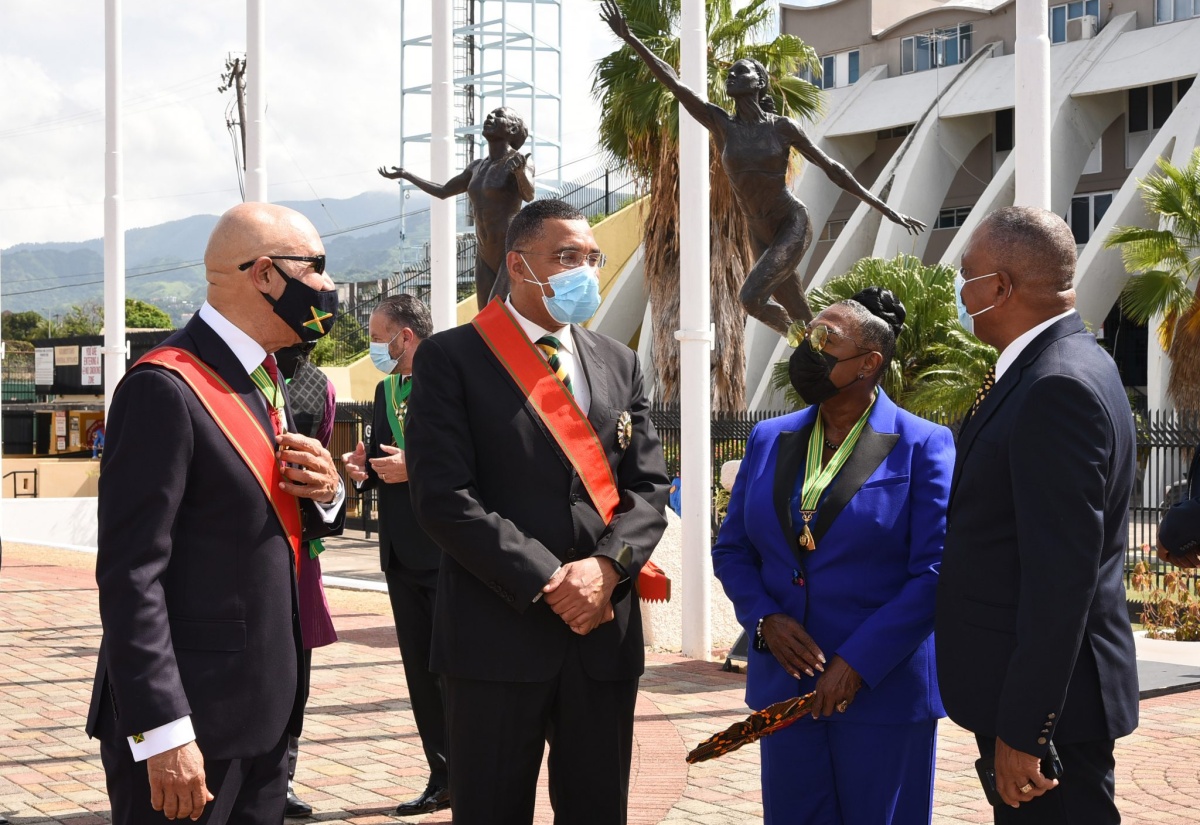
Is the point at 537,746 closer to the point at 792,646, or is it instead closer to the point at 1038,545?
the point at 792,646

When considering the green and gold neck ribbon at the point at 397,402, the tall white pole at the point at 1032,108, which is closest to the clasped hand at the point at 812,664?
the green and gold neck ribbon at the point at 397,402

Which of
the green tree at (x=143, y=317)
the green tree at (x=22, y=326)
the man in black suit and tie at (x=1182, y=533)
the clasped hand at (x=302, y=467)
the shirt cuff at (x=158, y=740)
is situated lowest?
the shirt cuff at (x=158, y=740)

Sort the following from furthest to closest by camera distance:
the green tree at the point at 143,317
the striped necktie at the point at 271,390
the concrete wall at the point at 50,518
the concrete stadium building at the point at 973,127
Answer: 1. the green tree at the point at 143,317
2. the concrete stadium building at the point at 973,127
3. the concrete wall at the point at 50,518
4. the striped necktie at the point at 271,390

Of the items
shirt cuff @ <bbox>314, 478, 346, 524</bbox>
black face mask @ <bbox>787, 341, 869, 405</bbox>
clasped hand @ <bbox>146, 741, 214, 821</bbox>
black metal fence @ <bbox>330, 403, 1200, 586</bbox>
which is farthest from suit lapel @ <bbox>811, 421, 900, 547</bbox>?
black metal fence @ <bbox>330, 403, 1200, 586</bbox>

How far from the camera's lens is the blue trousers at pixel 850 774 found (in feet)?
12.8

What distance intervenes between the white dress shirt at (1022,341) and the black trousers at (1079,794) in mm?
972

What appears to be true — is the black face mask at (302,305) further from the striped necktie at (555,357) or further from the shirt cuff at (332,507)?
the striped necktie at (555,357)

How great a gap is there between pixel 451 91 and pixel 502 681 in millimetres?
8335

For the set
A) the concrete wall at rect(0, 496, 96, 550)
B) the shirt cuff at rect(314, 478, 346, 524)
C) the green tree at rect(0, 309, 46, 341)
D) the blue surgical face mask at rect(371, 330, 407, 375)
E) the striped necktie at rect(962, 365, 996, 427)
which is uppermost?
the green tree at rect(0, 309, 46, 341)

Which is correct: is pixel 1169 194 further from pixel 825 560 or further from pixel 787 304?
pixel 825 560

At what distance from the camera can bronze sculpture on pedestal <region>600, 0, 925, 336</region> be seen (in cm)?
789

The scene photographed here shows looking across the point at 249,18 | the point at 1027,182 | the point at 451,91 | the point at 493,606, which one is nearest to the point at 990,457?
the point at 493,606

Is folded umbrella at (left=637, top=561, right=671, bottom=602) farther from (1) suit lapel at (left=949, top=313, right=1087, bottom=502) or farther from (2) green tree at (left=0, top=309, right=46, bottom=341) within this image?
(2) green tree at (left=0, top=309, right=46, bottom=341)

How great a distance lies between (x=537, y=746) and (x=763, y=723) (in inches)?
26.4
